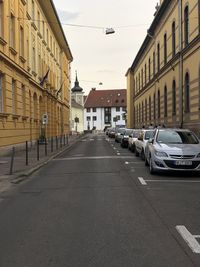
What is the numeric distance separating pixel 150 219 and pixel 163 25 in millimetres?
35997

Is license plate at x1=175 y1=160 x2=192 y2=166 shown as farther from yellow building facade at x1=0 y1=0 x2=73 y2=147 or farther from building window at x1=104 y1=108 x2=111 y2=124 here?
building window at x1=104 y1=108 x2=111 y2=124

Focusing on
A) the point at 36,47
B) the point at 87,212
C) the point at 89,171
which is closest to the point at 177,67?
the point at 36,47

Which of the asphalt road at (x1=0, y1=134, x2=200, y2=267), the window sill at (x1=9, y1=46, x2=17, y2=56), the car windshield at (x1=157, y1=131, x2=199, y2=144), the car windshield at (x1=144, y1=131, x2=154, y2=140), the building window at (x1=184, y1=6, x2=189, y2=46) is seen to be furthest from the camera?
the building window at (x1=184, y1=6, x2=189, y2=46)

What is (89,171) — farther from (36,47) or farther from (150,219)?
(36,47)

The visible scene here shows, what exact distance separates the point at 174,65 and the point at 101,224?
98.5ft

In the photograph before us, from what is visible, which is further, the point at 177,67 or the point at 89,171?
the point at 177,67

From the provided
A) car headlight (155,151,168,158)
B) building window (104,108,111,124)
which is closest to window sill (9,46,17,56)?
car headlight (155,151,168,158)

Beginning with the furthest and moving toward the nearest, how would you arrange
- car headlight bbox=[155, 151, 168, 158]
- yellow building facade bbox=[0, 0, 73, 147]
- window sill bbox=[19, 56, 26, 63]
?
window sill bbox=[19, 56, 26, 63], yellow building facade bbox=[0, 0, 73, 147], car headlight bbox=[155, 151, 168, 158]

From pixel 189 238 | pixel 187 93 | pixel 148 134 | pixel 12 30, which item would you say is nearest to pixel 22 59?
pixel 12 30

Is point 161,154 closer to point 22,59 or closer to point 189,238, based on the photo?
point 189,238

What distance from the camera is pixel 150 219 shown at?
805cm

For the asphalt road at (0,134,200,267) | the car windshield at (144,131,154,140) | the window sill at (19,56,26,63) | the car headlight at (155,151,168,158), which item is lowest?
the asphalt road at (0,134,200,267)

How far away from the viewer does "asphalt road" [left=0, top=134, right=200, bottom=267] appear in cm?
566

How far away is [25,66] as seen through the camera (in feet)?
105
